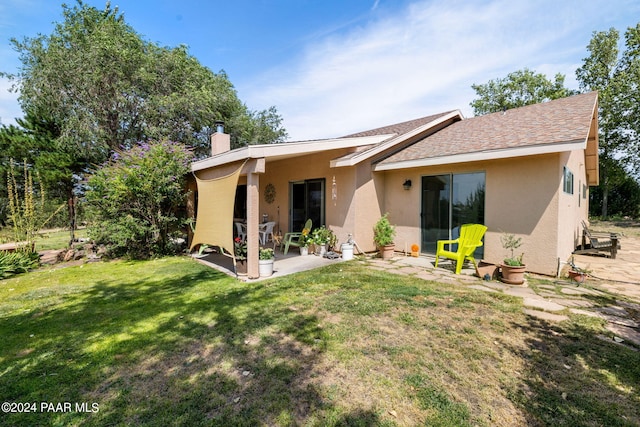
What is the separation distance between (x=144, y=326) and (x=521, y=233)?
7333 millimetres

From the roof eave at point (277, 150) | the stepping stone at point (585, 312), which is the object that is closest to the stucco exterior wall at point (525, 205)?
the stepping stone at point (585, 312)

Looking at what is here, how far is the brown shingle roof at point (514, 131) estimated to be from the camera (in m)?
6.11

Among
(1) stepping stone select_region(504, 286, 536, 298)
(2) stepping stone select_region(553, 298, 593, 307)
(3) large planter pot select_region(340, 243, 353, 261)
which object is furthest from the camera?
(3) large planter pot select_region(340, 243, 353, 261)

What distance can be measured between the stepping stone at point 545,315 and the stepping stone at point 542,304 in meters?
0.20

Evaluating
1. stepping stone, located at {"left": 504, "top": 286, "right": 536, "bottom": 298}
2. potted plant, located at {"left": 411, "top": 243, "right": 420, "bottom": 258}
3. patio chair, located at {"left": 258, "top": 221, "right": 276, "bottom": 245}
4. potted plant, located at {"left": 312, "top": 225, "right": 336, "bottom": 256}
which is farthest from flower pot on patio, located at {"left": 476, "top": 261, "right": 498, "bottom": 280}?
patio chair, located at {"left": 258, "top": 221, "right": 276, "bottom": 245}

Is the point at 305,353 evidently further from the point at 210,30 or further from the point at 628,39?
the point at 628,39

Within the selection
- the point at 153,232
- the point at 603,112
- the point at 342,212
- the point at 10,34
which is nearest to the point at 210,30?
the point at 10,34

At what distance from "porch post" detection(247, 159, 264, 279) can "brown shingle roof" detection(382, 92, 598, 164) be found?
425cm

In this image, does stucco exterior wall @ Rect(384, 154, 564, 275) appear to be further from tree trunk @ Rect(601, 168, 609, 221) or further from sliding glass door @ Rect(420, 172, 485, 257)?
tree trunk @ Rect(601, 168, 609, 221)

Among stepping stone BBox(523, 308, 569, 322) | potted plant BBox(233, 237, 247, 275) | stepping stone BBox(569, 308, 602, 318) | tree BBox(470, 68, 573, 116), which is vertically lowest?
stepping stone BBox(569, 308, 602, 318)

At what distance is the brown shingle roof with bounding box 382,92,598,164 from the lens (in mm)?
6113

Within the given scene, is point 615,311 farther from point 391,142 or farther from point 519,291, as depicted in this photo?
point 391,142

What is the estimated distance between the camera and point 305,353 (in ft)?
10.1

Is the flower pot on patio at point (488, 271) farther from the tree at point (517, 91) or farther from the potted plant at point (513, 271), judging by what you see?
the tree at point (517, 91)
